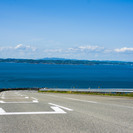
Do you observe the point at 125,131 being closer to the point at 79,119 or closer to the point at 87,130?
the point at 87,130

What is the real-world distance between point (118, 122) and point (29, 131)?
249 cm

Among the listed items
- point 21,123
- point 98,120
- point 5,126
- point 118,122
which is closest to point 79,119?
point 98,120

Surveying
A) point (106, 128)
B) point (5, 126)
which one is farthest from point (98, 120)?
point (5, 126)

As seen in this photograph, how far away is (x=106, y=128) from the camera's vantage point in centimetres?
570

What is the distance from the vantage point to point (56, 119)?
684 centimetres

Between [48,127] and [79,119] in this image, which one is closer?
[48,127]

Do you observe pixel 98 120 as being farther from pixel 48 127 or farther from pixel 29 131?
pixel 29 131

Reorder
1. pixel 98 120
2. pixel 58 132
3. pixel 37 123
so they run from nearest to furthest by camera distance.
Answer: pixel 58 132, pixel 37 123, pixel 98 120

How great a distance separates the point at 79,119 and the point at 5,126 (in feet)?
6.98

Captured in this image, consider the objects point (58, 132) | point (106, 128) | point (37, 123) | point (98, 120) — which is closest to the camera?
point (58, 132)

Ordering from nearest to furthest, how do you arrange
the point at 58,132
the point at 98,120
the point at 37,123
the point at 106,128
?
the point at 58,132, the point at 106,128, the point at 37,123, the point at 98,120

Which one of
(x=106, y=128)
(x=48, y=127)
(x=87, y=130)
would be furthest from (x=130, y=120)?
(x=48, y=127)

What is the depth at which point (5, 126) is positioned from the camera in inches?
233

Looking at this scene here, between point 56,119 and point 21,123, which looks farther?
point 56,119
